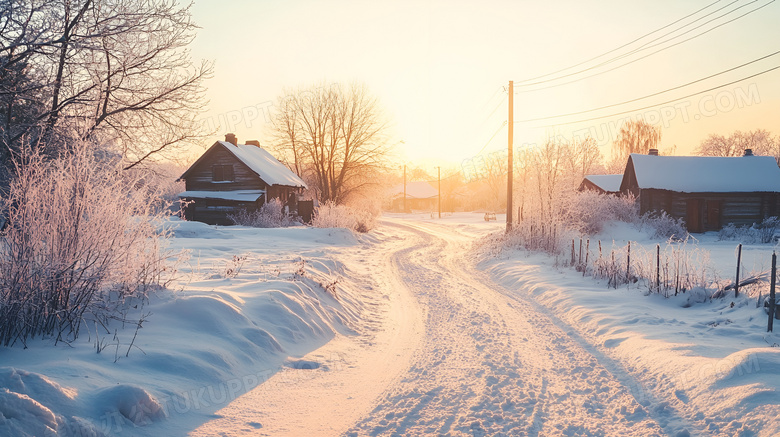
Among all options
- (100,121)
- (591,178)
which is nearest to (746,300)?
(100,121)

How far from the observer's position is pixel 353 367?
5699 mm

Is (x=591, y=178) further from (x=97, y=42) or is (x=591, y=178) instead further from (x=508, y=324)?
(x=97, y=42)

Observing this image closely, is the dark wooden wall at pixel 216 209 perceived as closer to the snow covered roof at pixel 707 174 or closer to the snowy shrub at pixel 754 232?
the snow covered roof at pixel 707 174

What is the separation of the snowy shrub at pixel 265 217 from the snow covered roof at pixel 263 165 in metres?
1.92

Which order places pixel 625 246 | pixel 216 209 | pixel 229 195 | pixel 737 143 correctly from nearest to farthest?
pixel 625 246, pixel 229 195, pixel 216 209, pixel 737 143

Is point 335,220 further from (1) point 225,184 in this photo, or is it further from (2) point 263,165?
(1) point 225,184

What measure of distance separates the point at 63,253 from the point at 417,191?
283 feet

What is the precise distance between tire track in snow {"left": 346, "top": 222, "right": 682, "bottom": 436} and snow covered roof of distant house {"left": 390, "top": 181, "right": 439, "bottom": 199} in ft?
256

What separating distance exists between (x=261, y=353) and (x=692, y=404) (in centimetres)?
509

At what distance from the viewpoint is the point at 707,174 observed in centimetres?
2925

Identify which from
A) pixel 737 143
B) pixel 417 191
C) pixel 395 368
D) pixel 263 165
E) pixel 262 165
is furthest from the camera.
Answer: pixel 417 191

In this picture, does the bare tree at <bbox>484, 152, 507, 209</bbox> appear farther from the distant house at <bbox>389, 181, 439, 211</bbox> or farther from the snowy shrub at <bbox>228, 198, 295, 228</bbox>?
the snowy shrub at <bbox>228, 198, 295, 228</bbox>

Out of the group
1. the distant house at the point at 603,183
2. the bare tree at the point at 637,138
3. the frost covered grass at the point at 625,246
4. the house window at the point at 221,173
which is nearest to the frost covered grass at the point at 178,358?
the frost covered grass at the point at 625,246

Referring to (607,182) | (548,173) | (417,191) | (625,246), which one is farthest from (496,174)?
(625,246)
